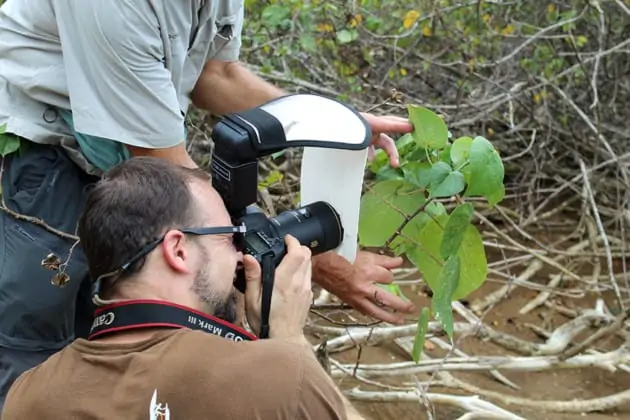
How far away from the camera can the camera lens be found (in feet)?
3.84

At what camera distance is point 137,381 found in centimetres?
93

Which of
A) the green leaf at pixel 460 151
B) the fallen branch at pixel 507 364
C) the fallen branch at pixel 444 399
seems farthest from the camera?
the fallen branch at pixel 507 364

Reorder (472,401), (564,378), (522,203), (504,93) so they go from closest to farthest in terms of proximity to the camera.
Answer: (472,401)
(564,378)
(504,93)
(522,203)

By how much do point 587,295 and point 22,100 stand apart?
2.20 metres

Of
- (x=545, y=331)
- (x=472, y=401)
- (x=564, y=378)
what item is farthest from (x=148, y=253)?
(x=545, y=331)

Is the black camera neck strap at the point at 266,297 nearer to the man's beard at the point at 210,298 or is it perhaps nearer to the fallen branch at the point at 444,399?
the man's beard at the point at 210,298

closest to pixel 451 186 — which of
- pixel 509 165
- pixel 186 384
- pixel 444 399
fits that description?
pixel 186 384

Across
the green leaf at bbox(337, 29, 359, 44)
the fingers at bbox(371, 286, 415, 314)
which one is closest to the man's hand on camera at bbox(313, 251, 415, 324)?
the fingers at bbox(371, 286, 415, 314)

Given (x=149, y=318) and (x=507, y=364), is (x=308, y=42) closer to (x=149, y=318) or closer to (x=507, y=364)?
(x=507, y=364)

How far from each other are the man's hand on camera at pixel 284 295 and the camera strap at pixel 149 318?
8 cm

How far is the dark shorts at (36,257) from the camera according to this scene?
4.48ft

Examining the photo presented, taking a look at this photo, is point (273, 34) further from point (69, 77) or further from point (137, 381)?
point (137, 381)

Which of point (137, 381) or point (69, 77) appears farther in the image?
point (69, 77)

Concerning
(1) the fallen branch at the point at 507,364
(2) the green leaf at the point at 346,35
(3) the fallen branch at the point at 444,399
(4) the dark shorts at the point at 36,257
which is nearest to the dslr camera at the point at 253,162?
(4) the dark shorts at the point at 36,257
